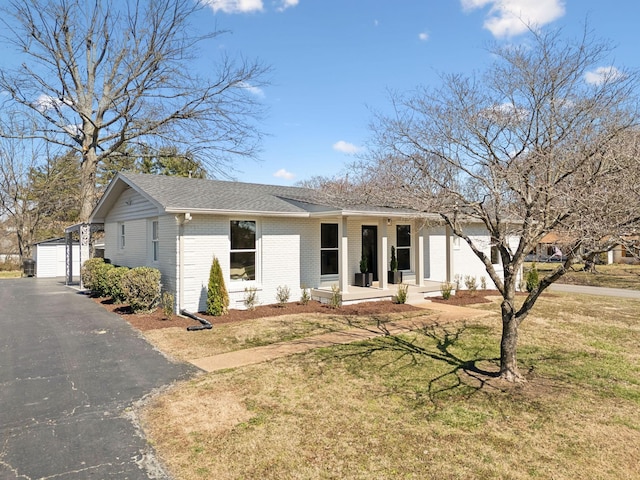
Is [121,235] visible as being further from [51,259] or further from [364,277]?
[51,259]

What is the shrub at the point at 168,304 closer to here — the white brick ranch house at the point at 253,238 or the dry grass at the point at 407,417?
the white brick ranch house at the point at 253,238

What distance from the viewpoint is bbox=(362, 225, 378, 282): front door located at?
1502cm

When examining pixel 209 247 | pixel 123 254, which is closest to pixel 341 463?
pixel 209 247

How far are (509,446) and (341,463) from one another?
5.69 feet

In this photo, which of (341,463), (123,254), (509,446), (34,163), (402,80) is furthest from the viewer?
(34,163)

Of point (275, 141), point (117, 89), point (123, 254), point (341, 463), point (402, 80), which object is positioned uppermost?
point (117, 89)

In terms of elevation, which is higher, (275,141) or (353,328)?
(275,141)

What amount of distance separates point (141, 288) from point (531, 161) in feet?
32.3

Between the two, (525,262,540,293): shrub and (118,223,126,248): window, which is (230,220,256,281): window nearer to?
(118,223,126,248): window

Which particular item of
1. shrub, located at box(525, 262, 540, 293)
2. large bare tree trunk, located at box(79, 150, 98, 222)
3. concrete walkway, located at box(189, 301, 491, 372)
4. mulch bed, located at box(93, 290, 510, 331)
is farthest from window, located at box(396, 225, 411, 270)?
large bare tree trunk, located at box(79, 150, 98, 222)

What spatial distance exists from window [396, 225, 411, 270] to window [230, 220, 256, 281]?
20.9 feet

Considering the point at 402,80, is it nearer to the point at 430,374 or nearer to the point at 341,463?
the point at 430,374

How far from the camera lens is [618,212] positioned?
443 centimetres

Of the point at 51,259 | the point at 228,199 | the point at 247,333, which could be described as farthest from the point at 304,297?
the point at 51,259
